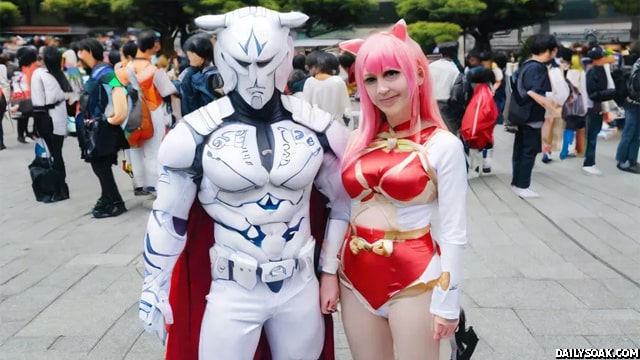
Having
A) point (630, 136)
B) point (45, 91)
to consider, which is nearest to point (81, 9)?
point (45, 91)

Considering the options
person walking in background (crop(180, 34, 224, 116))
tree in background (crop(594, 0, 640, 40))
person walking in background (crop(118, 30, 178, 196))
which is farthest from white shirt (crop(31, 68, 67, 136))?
tree in background (crop(594, 0, 640, 40))

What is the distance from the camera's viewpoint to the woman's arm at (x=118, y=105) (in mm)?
6055

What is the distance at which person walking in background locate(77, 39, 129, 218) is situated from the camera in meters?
6.07

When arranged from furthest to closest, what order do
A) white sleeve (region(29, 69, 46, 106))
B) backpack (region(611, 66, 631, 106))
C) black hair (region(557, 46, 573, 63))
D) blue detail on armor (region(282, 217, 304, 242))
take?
black hair (region(557, 46, 573, 63)) → backpack (region(611, 66, 631, 106)) → white sleeve (region(29, 69, 46, 106)) → blue detail on armor (region(282, 217, 304, 242))

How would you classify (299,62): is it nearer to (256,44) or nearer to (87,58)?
(87,58)

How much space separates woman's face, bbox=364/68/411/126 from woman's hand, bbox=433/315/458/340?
709 millimetres

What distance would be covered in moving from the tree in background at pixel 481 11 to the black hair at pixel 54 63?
1900 cm

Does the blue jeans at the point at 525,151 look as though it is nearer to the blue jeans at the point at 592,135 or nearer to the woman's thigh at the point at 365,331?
the blue jeans at the point at 592,135

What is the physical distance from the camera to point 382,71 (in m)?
2.15

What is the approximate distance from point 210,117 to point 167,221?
0.40 meters

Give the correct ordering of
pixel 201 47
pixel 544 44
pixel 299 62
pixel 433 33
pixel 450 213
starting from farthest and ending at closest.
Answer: pixel 433 33, pixel 299 62, pixel 544 44, pixel 201 47, pixel 450 213

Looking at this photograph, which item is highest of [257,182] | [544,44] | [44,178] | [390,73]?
[390,73]

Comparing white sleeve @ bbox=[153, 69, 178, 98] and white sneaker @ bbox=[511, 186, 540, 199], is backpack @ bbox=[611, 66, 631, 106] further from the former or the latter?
white sleeve @ bbox=[153, 69, 178, 98]

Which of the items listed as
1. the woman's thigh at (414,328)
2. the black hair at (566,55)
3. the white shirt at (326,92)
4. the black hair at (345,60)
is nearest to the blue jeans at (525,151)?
the black hair at (345,60)
